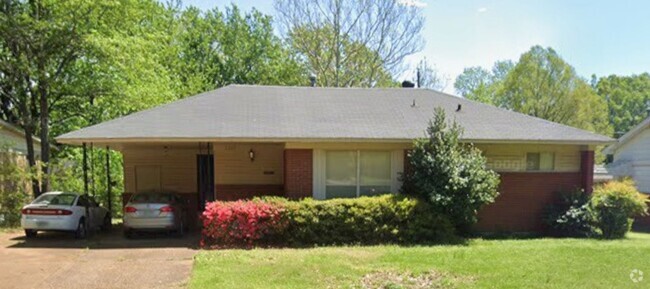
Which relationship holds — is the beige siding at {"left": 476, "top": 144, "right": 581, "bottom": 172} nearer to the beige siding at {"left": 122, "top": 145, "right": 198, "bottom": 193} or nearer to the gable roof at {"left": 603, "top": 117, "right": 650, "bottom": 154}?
the gable roof at {"left": 603, "top": 117, "right": 650, "bottom": 154}

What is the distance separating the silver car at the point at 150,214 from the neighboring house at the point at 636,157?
1941 centimetres

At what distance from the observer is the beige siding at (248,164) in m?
13.7

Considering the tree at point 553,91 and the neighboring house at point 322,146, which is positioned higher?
the tree at point 553,91

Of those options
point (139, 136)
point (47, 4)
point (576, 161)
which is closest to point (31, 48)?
point (47, 4)

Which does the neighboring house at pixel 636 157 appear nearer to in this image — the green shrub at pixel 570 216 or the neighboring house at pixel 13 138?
the green shrub at pixel 570 216

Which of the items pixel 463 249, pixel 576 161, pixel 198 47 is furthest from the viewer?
pixel 198 47

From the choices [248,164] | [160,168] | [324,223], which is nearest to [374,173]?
[324,223]

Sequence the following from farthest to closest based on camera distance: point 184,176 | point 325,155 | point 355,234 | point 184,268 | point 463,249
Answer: point 184,176, point 325,155, point 355,234, point 463,249, point 184,268

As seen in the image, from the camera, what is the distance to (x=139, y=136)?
438 inches

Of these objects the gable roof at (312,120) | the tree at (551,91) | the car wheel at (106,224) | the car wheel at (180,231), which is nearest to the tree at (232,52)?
the tree at (551,91)

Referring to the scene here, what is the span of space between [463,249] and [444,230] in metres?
1.34

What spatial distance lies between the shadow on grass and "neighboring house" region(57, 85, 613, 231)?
2039 mm

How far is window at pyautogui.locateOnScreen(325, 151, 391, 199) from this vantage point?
491 inches

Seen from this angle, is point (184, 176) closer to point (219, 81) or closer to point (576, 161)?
point (576, 161)
